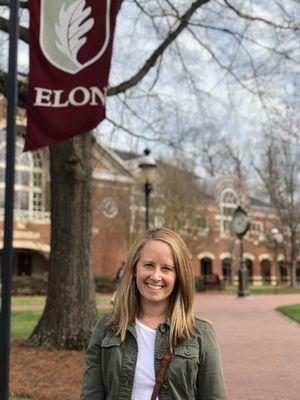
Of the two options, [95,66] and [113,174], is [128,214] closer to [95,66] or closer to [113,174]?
[113,174]

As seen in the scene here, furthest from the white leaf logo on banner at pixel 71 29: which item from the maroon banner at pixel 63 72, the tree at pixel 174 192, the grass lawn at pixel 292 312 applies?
the tree at pixel 174 192

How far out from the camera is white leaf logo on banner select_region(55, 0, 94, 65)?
4941 millimetres

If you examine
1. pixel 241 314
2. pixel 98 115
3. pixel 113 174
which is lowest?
pixel 241 314

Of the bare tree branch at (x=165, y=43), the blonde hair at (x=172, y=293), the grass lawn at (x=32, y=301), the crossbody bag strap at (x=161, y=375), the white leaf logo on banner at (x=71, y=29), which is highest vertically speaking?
the bare tree branch at (x=165, y=43)

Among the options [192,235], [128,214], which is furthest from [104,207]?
[192,235]

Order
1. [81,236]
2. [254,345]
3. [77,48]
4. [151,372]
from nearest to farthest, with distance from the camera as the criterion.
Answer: [151,372], [77,48], [81,236], [254,345]

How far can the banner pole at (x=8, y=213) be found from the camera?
13.2ft

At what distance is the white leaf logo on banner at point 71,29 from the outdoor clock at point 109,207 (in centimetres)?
3132

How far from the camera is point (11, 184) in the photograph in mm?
4289

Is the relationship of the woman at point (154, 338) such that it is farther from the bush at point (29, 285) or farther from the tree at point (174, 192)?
the tree at point (174, 192)

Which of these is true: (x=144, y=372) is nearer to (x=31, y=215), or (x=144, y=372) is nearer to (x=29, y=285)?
(x=29, y=285)

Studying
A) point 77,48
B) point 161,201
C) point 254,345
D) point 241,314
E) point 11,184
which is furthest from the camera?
point 161,201

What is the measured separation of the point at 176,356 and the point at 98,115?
3.20 meters

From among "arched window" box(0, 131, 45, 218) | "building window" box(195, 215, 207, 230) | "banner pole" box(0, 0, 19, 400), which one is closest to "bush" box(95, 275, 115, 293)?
"arched window" box(0, 131, 45, 218)
